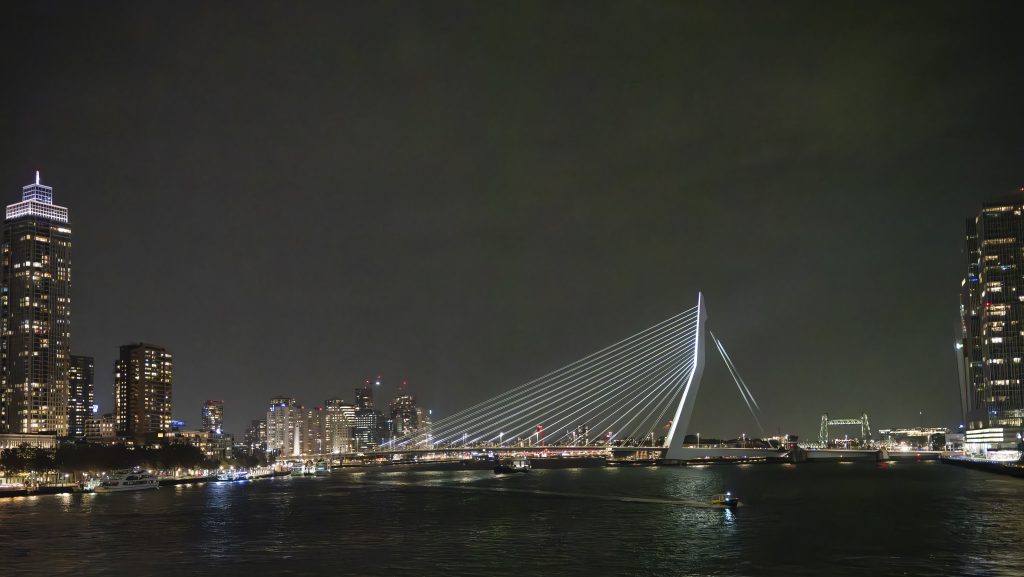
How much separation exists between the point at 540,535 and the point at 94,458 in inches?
3889

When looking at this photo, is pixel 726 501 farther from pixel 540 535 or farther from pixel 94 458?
pixel 94 458

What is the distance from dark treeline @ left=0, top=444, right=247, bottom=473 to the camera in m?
111

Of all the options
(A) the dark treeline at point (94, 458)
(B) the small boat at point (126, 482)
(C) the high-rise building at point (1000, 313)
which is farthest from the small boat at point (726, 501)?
(A) the dark treeline at point (94, 458)

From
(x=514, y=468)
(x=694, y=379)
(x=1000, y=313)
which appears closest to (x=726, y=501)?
(x=694, y=379)

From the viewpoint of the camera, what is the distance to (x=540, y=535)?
44344 mm

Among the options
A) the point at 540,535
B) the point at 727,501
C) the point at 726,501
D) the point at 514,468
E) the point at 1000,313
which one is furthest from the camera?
the point at 514,468

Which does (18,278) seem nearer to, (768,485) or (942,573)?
(768,485)

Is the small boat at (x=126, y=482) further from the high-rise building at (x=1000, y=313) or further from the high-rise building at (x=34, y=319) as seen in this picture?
the high-rise building at (x=1000, y=313)

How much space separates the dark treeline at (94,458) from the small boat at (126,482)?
38.2 ft

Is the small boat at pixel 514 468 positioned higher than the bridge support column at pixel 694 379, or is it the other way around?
the bridge support column at pixel 694 379

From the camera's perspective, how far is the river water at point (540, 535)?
34094 mm

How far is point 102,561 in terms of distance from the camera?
121 ft

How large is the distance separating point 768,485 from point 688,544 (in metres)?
51.5

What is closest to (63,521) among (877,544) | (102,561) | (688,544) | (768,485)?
(102,561)
